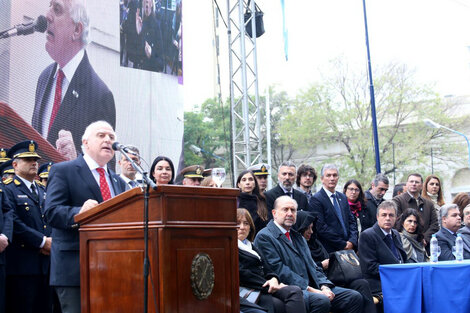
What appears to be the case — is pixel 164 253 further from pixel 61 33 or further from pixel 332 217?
pixel 61 33

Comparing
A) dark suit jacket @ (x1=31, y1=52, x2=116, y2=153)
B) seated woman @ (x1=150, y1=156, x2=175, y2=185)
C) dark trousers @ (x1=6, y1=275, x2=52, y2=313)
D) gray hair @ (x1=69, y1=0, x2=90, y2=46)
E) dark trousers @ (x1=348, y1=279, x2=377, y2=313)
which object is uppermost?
gray hair @ (x1=69, y1=0, x2=90, y2=46)

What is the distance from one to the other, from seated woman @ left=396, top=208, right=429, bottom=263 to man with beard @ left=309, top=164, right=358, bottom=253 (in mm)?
668

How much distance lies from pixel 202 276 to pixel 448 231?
5299 millimetres

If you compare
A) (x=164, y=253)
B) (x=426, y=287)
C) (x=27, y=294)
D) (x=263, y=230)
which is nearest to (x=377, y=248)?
(x=426, y=287)

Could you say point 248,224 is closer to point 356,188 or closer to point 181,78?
point 356,188

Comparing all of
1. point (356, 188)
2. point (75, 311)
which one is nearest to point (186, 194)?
point (75, 311)

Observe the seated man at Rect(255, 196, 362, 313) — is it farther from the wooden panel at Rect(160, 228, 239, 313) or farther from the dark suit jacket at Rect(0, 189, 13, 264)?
the wooden panel at Rect(160, 228, 239, 313)

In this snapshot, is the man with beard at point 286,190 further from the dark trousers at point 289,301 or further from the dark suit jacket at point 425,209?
the dark suit jacket at point 425,209

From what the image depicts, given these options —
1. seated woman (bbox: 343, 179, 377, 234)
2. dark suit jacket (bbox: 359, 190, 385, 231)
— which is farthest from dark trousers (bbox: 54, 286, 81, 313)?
dark suit jacket (bbox: 359, 190, 385, 231)

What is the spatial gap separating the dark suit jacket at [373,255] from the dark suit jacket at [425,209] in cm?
148

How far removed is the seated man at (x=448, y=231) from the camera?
7.59 metres

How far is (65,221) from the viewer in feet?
11.3

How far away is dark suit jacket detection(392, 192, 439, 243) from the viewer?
27.5 feet

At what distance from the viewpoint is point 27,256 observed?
16.9 feet
